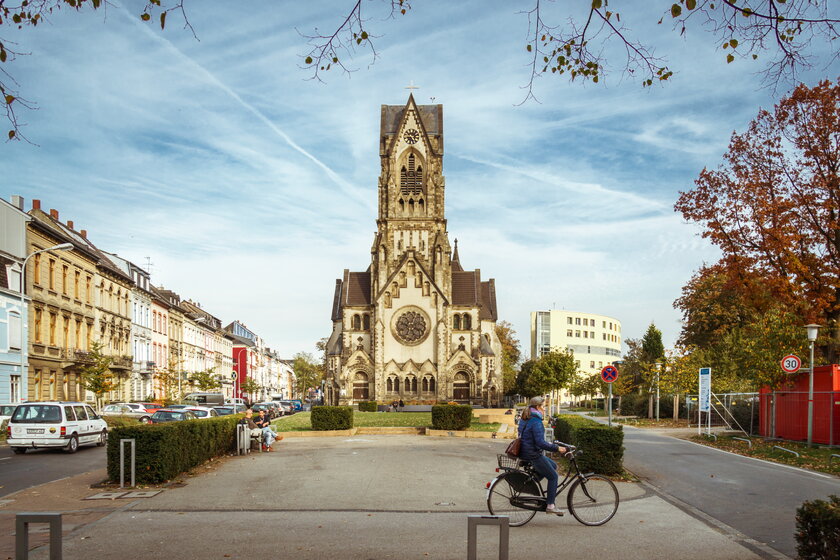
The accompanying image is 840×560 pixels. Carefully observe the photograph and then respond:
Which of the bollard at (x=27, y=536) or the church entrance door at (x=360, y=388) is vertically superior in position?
the bollard at (x=27, y=536)

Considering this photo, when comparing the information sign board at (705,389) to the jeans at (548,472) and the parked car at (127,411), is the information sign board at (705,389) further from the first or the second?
the parked car at (127,411)

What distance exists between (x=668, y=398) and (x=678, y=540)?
44473mm

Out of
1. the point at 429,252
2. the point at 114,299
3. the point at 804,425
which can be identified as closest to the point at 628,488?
the point at 804,425

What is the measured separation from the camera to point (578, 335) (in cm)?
12975

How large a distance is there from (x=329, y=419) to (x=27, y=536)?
83.8 ft

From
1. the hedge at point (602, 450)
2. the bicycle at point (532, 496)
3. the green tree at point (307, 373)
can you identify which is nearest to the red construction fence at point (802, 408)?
the hedge at point (602, 450)

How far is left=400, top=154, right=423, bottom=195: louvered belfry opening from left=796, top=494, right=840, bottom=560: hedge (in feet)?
252

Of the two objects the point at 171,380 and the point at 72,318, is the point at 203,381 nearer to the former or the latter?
the point at 171,380

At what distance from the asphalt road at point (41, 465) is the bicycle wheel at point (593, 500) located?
9971 mm

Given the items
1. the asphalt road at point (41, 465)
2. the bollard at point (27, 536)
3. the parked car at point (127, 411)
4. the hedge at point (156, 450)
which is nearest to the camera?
the bollard at point (27, 536)

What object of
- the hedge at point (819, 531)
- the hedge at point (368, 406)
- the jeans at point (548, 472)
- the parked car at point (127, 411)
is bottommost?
the hedge at point (368, 406)

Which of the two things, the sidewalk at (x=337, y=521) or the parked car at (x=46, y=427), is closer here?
Answer: the sidewalk at (x=337, y=521)

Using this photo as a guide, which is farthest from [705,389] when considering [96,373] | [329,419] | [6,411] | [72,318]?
[72,318]

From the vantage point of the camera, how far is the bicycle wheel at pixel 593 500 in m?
10.4
